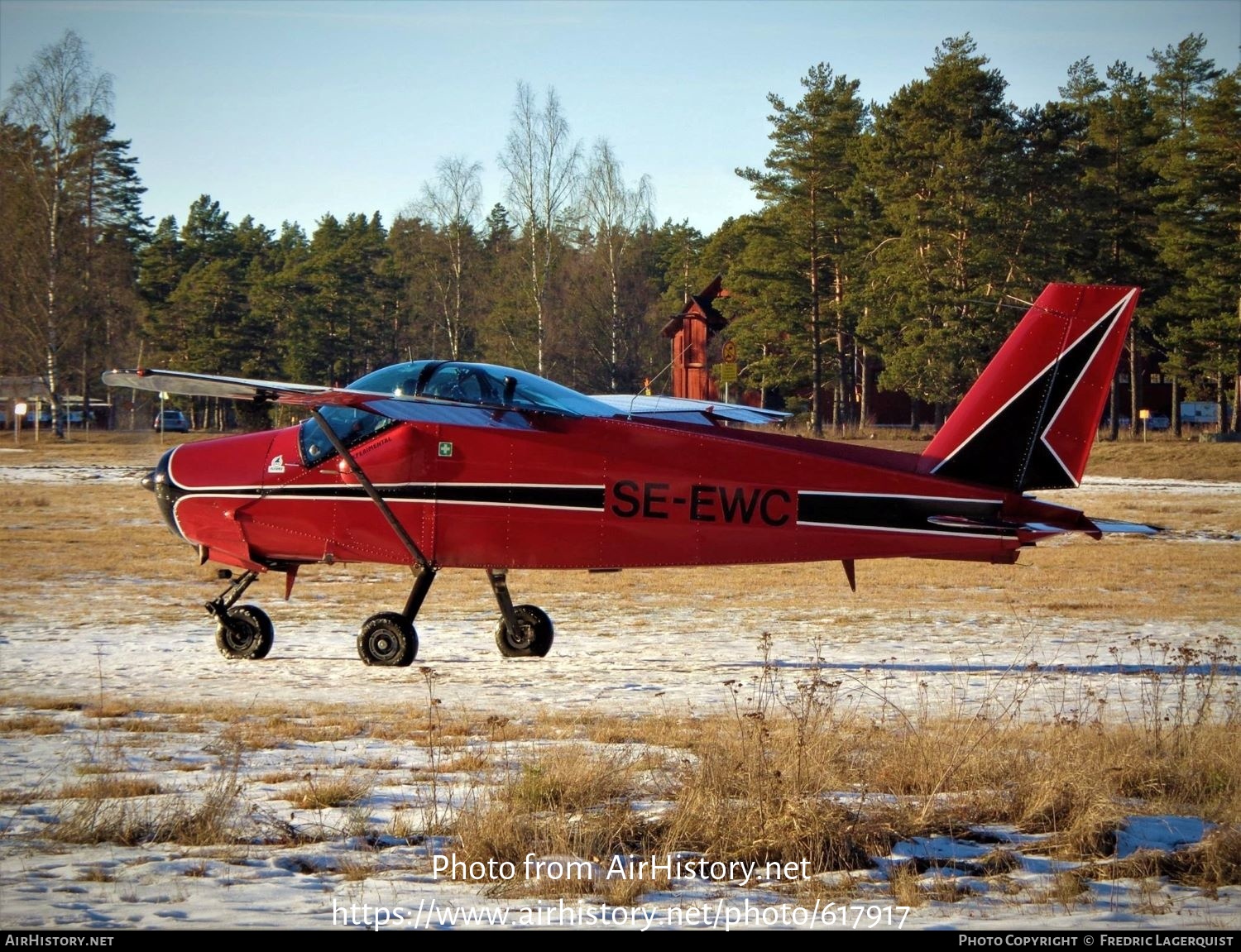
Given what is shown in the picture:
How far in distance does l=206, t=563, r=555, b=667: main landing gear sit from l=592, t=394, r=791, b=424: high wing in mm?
2302

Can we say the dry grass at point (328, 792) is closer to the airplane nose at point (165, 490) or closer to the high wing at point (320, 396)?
the high wing at point (320, 396)

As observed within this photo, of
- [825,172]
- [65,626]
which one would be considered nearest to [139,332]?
[825,172]

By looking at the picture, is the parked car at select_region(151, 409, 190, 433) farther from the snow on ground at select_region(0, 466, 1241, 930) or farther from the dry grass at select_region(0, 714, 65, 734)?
the dry grass at select_region(0, 714, 65, 734)

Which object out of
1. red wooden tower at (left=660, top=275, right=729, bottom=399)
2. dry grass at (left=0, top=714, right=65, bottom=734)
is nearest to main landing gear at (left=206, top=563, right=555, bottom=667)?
dry grass at (left=0, top=714, right=65, bottom=734)

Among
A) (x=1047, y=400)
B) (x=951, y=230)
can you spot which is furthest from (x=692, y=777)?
(x=951, y=230)

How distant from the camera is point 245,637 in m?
12.3

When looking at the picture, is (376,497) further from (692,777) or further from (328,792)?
(692,777)

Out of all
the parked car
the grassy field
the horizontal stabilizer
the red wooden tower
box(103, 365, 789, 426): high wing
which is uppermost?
the red wooden tower

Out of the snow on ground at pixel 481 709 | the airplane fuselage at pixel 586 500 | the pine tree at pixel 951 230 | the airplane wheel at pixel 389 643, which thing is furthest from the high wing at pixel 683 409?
the pine tree at pixel 951 230

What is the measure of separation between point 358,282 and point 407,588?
5086 centimetres

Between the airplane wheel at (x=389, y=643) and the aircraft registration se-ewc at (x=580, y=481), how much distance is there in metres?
0.02

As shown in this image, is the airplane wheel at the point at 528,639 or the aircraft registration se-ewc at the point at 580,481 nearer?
the aircraft registration se-ewc at the point at 580,481

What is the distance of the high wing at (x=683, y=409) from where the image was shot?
43.6 feet

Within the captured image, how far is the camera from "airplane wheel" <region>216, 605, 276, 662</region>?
483 inches
